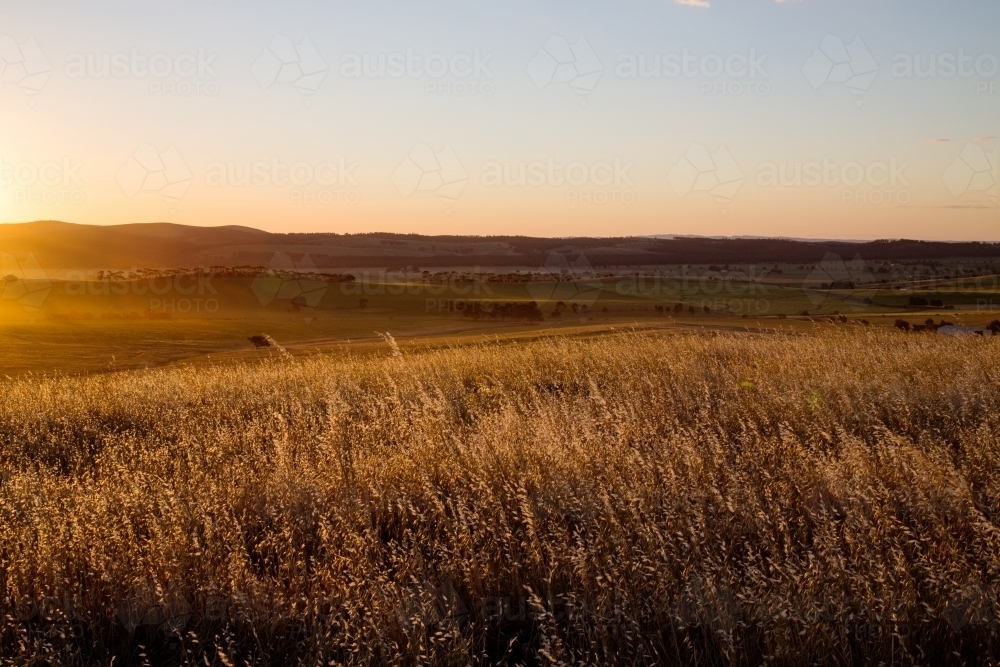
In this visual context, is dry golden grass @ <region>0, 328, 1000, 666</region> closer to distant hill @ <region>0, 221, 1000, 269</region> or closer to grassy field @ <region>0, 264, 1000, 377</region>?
grassy field @ <region>0, 264, 1000, 377</region>

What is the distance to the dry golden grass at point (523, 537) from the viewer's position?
320 cm

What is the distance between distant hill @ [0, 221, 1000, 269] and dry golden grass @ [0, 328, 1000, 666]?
114443 mm

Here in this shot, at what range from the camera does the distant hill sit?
12606cm

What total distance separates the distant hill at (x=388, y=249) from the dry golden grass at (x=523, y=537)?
114443 mm

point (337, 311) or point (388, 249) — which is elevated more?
point (388, 249)

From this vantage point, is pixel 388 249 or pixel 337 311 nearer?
pixel 337 311

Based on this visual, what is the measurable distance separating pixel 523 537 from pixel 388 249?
477 feet

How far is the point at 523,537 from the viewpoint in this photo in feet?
13.6

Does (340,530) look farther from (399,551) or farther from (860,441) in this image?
(860,441)

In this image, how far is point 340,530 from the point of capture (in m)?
4.31
